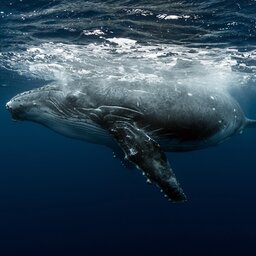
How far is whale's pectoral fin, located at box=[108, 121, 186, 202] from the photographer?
6805mm

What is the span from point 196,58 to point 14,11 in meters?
10.5

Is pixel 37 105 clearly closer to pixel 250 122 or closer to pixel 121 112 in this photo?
pixel 121 112

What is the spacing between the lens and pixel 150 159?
6949mm

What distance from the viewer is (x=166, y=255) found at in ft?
66.4

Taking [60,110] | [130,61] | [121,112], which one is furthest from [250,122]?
[60,110]

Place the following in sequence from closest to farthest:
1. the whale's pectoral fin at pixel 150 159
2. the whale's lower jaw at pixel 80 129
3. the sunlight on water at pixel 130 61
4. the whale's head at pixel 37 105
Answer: the whale's pectoral fin at pixel 150 159, the whale's lower jaw at pixel 80 129, the whale's head at pixel 37 105, the sunlight on water at pixel 130 61

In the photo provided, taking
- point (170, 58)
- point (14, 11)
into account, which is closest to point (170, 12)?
point (14, 11)

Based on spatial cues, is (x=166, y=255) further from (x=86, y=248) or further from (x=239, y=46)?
(x=239, y=46)

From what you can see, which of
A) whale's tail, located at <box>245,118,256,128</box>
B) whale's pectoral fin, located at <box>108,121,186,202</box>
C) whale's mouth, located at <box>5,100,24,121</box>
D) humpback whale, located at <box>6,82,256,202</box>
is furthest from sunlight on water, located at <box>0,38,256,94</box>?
whale's pectoral fin, located at <box>108,121,186,202</box>

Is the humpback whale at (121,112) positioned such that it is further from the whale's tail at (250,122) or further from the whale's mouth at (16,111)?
the whale's tail at (250,122)

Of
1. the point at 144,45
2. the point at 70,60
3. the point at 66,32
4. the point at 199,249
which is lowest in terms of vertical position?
the point at 199,249

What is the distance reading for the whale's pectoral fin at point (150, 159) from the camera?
6.80 metres

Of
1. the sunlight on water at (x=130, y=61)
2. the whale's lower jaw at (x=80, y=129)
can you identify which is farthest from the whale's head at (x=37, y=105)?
the sunlight on water at (x=130, y=61)

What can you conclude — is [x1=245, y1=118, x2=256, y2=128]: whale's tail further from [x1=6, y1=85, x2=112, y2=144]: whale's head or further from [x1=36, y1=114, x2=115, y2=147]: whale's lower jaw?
[x1=6, y1=85, x2=112, y2=144]: whale's head
